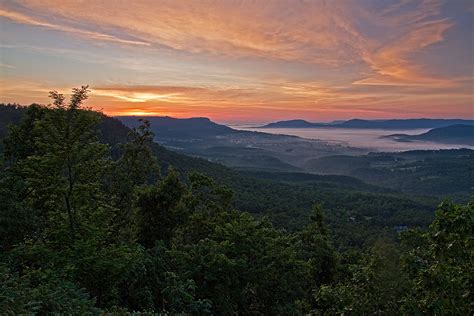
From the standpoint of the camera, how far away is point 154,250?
15.8 meters

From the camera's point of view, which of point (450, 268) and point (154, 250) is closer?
point (450, 268)

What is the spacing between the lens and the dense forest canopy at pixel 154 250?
7.64 m

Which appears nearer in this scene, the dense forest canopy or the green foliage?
the green foliage

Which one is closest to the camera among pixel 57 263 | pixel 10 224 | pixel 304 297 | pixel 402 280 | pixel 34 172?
pixel 402 280

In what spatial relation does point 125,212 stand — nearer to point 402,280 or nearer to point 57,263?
point 57,263

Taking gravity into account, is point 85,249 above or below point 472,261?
below

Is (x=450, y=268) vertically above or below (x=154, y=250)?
above

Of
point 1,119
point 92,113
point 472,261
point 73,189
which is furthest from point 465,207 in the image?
point 1,119

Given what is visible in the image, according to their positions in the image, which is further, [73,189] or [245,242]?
[245,242]

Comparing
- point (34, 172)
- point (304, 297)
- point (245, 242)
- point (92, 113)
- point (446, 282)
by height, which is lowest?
point (304, 297)

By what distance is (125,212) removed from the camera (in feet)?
63.8

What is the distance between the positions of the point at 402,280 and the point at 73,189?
10.0m

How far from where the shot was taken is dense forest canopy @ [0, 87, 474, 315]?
7.64 m

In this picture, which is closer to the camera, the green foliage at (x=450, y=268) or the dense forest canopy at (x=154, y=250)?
the green foliage at (x=450, y=268)
